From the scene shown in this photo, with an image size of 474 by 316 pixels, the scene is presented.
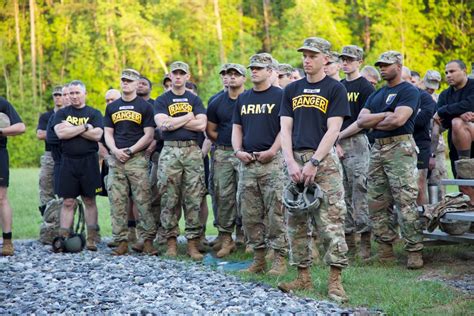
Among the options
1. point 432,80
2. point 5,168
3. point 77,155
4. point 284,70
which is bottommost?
point 5,168

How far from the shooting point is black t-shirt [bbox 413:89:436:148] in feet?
31.7

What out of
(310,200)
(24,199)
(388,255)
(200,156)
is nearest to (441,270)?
(388,255)

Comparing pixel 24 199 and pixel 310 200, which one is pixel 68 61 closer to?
pixel 24 199

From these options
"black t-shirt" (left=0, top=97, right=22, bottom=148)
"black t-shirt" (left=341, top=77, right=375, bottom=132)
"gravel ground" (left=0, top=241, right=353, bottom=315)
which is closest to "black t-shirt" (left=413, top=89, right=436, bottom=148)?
"black t-shirt" (left=341, top=77, right=375, bottom=132)

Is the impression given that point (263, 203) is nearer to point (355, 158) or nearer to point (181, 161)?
point (355, 158)

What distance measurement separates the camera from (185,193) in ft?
32.7

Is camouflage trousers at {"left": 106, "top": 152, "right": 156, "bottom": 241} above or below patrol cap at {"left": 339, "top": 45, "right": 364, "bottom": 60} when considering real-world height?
below

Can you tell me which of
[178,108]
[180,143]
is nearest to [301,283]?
[180,143]

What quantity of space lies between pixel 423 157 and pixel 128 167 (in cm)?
424

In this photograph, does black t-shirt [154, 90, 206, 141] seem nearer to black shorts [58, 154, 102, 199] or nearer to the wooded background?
black shorts [58, 154, 102, 199]

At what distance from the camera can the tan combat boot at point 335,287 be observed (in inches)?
266

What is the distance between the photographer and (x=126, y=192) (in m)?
10.3

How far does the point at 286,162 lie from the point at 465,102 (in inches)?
131

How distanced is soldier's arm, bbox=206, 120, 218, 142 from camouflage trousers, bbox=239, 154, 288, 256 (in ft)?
5.67
